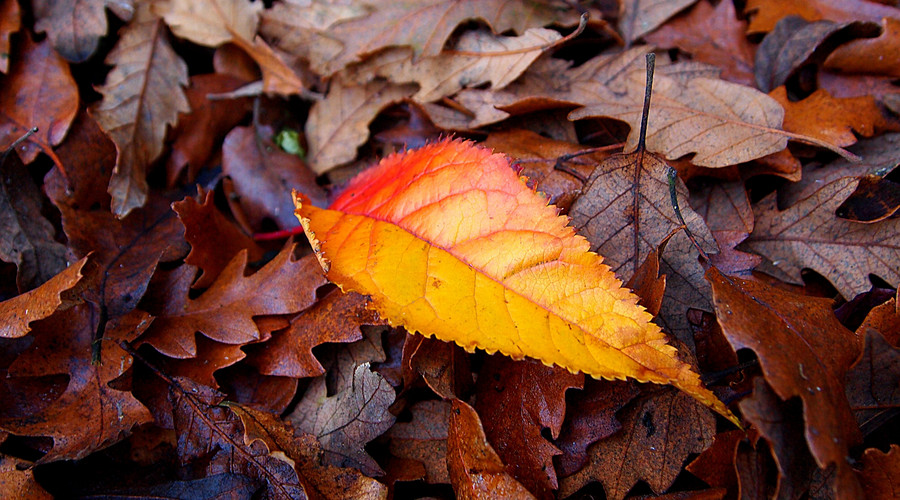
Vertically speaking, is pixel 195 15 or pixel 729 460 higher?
pixel 195 15

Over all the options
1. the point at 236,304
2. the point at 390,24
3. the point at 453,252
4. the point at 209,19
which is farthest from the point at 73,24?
the point at 453,252

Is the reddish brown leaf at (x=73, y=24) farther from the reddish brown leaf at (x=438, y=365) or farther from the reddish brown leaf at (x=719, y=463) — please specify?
the reddish brown leaf at (x=719, y=463)

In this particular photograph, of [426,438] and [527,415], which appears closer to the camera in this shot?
[527,415]

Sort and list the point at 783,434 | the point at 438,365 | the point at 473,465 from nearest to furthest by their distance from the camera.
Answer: the point at 783,434 < the point at 473,465 < the point at 438,365

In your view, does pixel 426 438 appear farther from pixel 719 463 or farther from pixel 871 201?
pixel 871 201

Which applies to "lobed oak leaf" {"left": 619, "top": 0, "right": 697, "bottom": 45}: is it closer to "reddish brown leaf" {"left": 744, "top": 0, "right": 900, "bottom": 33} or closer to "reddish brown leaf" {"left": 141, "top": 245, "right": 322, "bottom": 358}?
"reddish brown leaf" {"left": 744, "top": 0, "right": 900, "bottom": 33}

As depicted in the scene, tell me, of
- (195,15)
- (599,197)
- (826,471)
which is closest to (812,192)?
A: (599,197)

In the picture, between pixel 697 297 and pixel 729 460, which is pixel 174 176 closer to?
pixel 697 297

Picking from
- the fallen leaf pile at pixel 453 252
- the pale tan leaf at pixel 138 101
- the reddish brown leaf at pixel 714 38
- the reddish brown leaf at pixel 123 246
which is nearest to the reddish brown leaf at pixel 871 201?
the fallen leaf pile at pixel 453 252
